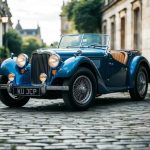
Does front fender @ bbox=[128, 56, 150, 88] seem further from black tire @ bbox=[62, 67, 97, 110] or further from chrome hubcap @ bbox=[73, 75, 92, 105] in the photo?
chrome hubcap @ bbox=[73, 75, 92, 105]

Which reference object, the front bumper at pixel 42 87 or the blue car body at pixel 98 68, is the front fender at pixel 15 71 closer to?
the blue car body at pixel 98 68

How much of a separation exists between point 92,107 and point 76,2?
28.6 metres

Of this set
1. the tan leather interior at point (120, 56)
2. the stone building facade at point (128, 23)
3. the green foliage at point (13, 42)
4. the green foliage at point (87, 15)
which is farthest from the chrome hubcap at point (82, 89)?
the green foliage at point (13, 42)

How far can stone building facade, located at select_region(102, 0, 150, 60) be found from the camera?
22.4 m

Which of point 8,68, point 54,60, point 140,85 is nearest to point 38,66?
point 54,60

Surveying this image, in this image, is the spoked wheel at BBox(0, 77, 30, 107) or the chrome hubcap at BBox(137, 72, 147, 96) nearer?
the spoked wheel at BBox(0, 77, 30, 107)

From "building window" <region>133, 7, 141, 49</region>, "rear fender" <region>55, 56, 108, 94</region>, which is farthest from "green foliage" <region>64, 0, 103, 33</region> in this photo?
"rear fender" <region>55, 56, 108, 94</region>

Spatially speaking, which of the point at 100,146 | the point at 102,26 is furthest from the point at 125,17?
the point at 100,146

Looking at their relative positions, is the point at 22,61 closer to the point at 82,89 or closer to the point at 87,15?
the point at 82,89

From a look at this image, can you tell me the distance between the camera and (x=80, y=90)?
876 centimetres

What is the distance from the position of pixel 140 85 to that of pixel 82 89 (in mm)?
2597

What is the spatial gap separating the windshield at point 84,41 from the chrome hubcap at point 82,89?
65.4 inches

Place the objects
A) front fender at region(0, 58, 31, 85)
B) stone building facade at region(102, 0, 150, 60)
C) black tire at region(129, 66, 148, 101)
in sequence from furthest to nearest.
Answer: stone building facade at region(102, 0, 150, 60) < black tire at region(129, 66, 148, 101) < front fender at region(0, 58, 31, 85)

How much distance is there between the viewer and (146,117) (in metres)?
7.72
